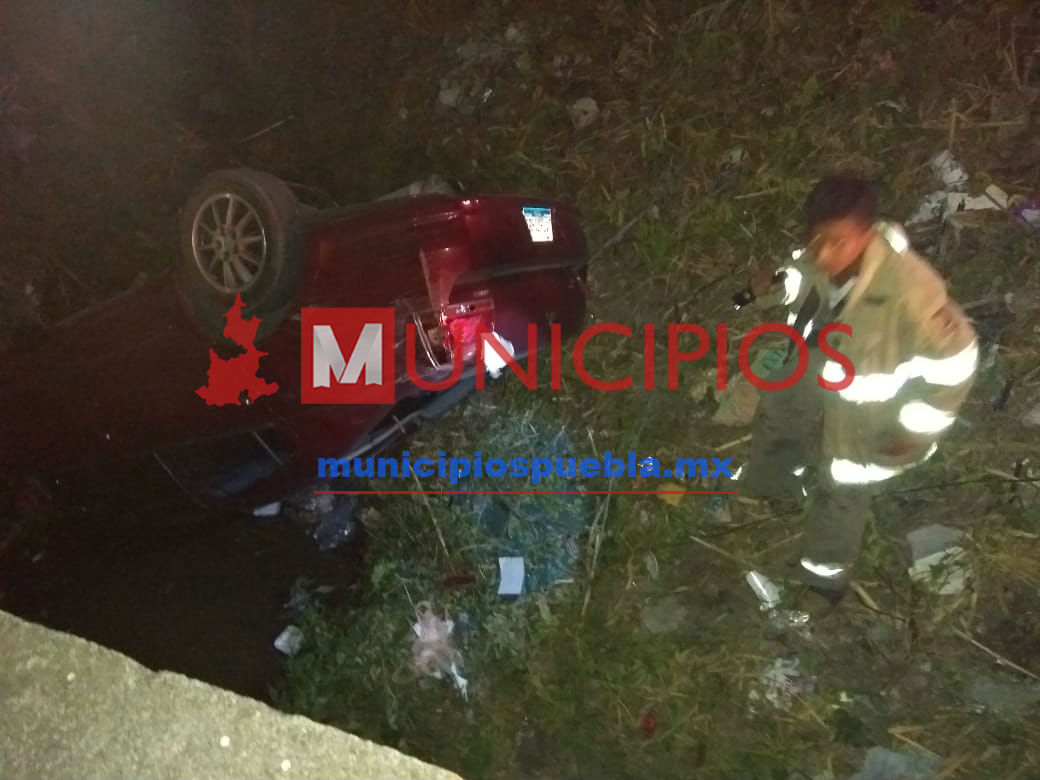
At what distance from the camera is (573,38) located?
14.5 feet

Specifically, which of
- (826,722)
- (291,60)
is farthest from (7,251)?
(826,722)

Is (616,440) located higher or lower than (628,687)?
higher

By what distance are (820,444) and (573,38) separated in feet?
8.21

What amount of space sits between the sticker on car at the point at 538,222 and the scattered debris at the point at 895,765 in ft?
8.44

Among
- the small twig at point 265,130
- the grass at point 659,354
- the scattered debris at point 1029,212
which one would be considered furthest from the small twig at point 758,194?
the small twig at point 265,130

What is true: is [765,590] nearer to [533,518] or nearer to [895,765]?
[895,765]

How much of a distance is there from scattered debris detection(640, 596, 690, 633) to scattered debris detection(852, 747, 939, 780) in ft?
3.06

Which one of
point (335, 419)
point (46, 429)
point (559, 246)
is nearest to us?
point (335, 419)

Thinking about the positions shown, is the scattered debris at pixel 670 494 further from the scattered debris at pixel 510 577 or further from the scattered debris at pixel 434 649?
the scattered debris at pixel 434 649

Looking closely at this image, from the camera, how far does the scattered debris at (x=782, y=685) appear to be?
142 inches

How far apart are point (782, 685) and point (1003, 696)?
2.93 feet

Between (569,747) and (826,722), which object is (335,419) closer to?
(569,747)

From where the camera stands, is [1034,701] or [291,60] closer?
[1034,701]

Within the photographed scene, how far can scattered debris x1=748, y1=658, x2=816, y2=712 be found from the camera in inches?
142
